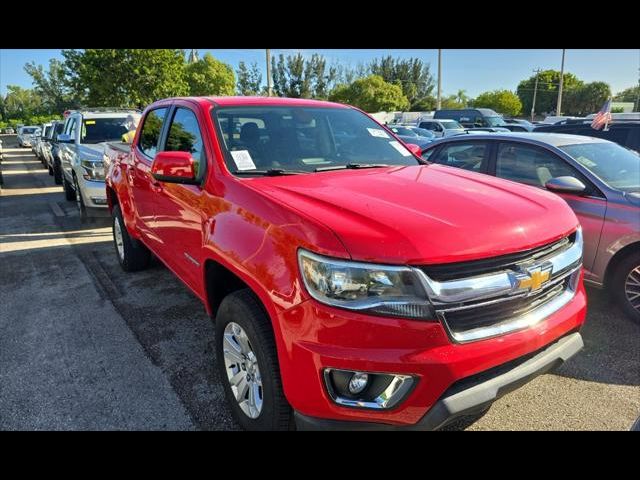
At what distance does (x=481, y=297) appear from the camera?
1887 mm

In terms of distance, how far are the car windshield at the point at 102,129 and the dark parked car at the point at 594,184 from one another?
702 cm

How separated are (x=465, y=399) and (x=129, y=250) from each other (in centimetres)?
426

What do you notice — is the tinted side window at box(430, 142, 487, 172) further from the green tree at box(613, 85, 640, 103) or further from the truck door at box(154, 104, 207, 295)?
the green tree at box(613, 85, 640, 103)

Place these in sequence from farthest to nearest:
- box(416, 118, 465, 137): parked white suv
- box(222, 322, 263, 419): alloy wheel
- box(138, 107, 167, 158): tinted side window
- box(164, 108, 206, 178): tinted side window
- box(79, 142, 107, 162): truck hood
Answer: box(416, 118, 465, 137): parked white suv → box(79, 142, 107, 162): truck hood → box(138, 107, 167, 158): tinted side window → box(164, 108, 206, 178): tinted side window → box(222, 322, 263, 419): alloy wheel

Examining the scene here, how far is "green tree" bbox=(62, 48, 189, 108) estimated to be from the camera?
21094mm

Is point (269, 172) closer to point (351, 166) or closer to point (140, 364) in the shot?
point (351, 166)

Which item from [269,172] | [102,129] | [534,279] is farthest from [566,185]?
[102,129]

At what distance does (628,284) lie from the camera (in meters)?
3.85

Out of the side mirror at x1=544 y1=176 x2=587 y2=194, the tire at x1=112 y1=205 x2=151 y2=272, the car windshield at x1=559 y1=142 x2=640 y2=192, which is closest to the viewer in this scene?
the side mirror at x1=544 y1=176 x2=587 y2=194

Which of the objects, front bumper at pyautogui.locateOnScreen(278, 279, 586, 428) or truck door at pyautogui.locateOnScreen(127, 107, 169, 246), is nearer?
front bumper at pyautogui.locateOnScreen(278, 279, 586, 428)

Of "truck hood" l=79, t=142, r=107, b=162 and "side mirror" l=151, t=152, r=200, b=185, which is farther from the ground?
"side mirror" l=151, t=152, r=200, b=185

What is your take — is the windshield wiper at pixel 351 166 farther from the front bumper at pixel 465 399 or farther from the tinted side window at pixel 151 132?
the tinted side window at pixel 151 132

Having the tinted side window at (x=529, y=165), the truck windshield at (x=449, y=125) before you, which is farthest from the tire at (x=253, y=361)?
the truck windshield at (x=449, y=125)

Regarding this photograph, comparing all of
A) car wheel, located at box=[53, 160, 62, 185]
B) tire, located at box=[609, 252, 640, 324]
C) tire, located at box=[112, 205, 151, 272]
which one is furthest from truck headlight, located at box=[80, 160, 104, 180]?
tire, located at box=[609, 252, 640, 324]
